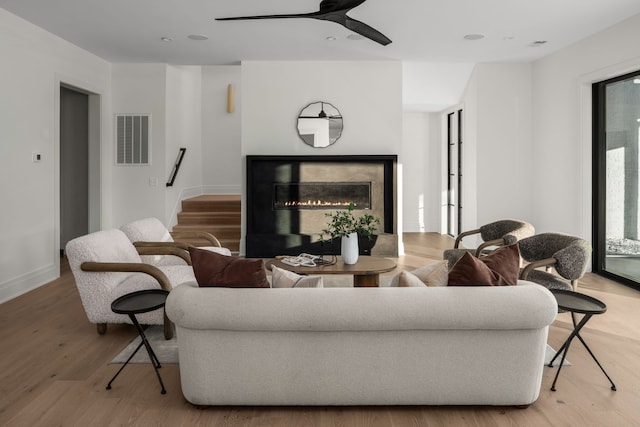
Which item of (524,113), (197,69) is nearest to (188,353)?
(524,113)

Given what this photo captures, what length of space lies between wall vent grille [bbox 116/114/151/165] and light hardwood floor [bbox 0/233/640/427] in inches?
143

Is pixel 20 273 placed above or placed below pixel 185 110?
below

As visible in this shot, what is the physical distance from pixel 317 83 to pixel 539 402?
5450 millimetres

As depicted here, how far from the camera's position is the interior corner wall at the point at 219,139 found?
31.9 feet

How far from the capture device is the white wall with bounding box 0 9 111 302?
491cm

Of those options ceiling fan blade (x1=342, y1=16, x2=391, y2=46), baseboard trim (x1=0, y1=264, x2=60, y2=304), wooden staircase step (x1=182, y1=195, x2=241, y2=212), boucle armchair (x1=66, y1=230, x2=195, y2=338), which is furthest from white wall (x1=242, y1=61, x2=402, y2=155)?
boucle armchair (x1=66, y1=230, x2=195, y2=338)

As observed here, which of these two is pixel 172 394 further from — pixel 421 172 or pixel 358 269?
pixel 421 172

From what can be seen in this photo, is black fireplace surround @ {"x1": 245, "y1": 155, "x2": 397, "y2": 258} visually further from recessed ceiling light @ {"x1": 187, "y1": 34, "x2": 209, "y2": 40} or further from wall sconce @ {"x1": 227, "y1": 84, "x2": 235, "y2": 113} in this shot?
wall sconce @ {"x1": 227, "y1": 84, "x2": 235, "y2": 113}

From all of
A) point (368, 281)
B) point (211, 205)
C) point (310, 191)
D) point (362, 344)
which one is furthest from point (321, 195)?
point (362, 344)

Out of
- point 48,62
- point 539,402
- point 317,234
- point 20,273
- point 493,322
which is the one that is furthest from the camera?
point 317,234

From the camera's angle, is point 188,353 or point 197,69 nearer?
point 188,353

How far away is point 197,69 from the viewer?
930cm

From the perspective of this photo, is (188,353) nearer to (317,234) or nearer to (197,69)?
(317,234)

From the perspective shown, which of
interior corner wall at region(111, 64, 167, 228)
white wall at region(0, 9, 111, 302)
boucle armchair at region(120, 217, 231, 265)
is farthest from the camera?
interior corner wall at region(111, 64, 167, 228)
